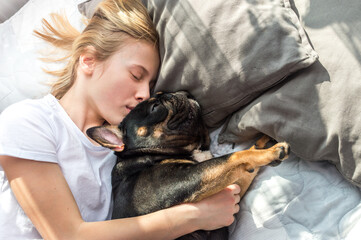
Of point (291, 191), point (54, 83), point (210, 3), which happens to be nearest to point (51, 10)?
point (54, 83)

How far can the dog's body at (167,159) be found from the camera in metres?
1.64

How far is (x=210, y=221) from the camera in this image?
171 cm

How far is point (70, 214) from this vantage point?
1.64m

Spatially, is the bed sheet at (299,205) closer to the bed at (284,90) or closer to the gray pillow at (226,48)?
the bed at (284,90)

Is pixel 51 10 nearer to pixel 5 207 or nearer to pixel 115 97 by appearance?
pixel 115 97

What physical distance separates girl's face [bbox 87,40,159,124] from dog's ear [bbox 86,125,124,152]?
164mm

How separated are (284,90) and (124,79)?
1.04m

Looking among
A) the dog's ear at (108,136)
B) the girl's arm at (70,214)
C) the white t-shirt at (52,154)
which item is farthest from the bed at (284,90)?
the white t-shirt at (52,154)

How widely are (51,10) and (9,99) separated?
3.10ft

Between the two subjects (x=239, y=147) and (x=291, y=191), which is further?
(x=239, y=147)

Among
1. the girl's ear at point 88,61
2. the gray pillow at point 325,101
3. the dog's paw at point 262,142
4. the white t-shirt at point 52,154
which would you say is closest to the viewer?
the gray pillow at point 325,101

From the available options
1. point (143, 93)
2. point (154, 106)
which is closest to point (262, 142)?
point (154, 106)

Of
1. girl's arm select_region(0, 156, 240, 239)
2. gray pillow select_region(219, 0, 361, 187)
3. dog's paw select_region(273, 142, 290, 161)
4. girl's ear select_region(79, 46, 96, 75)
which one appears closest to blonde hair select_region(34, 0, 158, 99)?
girl's ear select_region(79, 46, 96, 75)

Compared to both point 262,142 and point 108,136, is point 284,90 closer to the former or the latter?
point 262,142
